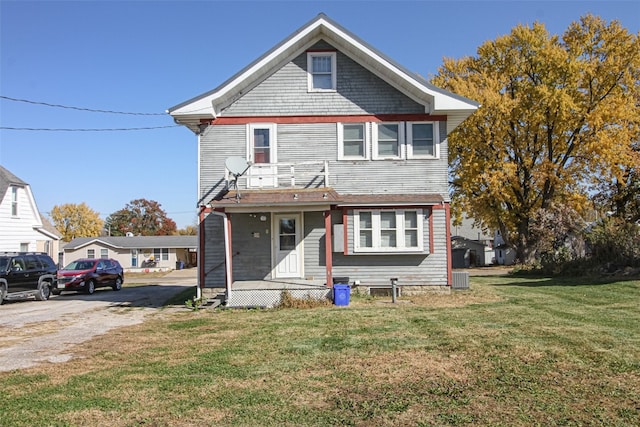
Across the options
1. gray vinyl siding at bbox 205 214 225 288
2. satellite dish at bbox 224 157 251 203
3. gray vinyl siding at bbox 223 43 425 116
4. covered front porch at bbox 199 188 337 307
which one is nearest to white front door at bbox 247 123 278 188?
gray vinyl siding at bbox 223 43 425 116

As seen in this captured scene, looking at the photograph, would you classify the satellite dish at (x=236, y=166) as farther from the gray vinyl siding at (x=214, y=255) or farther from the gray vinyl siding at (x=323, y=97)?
the gray vinyl siding at (x=323, y=97)

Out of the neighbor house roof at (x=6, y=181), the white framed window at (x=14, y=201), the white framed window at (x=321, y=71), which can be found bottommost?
the white framed window at (x=14, y=201)

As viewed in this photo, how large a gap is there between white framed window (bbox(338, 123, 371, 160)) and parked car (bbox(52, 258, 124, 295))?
1333 cm

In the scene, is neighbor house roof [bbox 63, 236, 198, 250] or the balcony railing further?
neighbor house roof [bbox 63, 236, 198, 250]

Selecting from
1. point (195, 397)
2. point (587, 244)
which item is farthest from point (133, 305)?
point (587, 244)

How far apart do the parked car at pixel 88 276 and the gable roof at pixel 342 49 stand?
33.6 feet

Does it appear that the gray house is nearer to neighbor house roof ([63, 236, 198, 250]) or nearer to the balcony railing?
neighbor house roof ([63, 236, 198, 250])

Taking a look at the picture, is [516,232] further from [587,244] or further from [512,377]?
[512,377]

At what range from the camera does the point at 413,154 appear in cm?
1748

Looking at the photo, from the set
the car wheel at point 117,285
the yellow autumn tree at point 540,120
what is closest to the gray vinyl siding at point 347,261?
the car wheel at point 117,285

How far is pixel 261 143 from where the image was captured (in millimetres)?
17578

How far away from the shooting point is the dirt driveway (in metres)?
9.23

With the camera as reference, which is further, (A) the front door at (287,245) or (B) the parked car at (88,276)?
(B) the parked car at (88,276)

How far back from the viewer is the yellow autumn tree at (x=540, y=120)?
101ft
